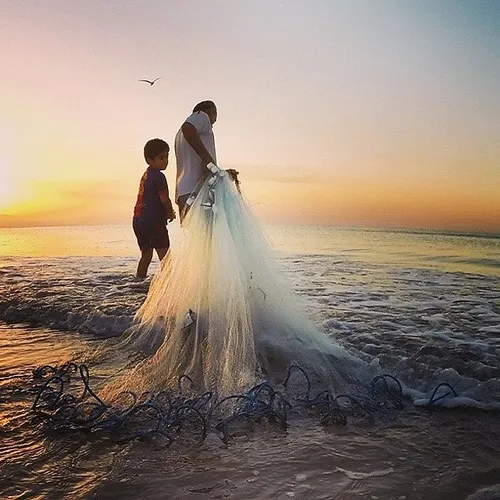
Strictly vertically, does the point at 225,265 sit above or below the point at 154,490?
above

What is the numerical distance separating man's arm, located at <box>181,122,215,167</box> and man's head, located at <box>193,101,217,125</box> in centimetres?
30

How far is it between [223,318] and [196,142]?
6.05ft

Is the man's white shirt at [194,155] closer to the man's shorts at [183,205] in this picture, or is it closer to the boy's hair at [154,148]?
the man's shorts at [183,205]

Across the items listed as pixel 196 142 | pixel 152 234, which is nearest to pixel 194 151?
pixel 196 142

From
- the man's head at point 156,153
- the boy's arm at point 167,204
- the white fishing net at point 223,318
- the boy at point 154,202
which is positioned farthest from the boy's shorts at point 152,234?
the white fishing net at point 223,318

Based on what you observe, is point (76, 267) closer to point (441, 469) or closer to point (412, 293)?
point (412, 293)

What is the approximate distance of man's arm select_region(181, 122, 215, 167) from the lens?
4.59m

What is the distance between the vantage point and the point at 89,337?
18.3 feet

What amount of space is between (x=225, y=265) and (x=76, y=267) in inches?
341

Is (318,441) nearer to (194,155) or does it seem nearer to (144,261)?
(194,155)

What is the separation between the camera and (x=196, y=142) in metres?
4.60

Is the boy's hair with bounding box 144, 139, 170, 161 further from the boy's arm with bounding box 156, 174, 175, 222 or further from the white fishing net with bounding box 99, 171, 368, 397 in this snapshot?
the white fishing net with bounding box 99, 171, 368, 397

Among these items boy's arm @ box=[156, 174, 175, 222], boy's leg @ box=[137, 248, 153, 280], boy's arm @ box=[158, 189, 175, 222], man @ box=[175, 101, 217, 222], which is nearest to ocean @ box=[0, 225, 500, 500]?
man @ box=[175, 101, 217, 222]

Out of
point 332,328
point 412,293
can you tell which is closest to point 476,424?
point 332,328
